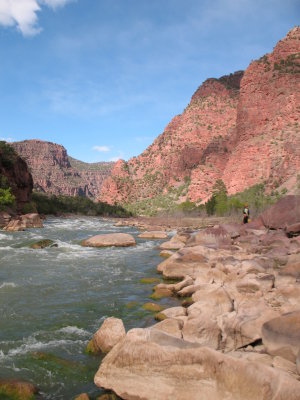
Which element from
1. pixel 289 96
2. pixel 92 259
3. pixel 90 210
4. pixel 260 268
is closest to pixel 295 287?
pixel 260 268

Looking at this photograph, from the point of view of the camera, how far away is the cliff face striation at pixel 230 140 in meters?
48.6

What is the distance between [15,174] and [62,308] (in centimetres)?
3921

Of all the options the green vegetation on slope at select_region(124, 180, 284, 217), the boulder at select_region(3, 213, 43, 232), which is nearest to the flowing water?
the boulder at select_region(3, 213, 43, 232)

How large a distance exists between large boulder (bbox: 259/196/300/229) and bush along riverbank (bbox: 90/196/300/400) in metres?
7.26

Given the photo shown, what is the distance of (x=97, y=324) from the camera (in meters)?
7.38

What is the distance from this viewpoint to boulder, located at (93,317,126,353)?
586cm

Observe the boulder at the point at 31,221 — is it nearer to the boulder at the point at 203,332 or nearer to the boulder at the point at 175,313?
the boulder at the point at 175,313

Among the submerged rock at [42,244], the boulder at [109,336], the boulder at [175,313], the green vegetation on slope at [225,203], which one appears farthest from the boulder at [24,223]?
the boulder at [109,336]

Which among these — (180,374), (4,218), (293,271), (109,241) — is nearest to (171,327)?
(180,374)

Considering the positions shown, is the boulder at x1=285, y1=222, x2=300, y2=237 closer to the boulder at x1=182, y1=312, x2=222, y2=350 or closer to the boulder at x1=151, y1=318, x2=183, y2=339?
the boulder at x1=182, y1=312, x2=222, y2=350

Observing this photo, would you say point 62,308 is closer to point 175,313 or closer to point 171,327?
point 175,313

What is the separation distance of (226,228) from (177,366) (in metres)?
13.5

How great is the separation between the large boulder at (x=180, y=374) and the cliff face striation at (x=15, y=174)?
38.1 meters

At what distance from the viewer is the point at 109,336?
19.4 ft
